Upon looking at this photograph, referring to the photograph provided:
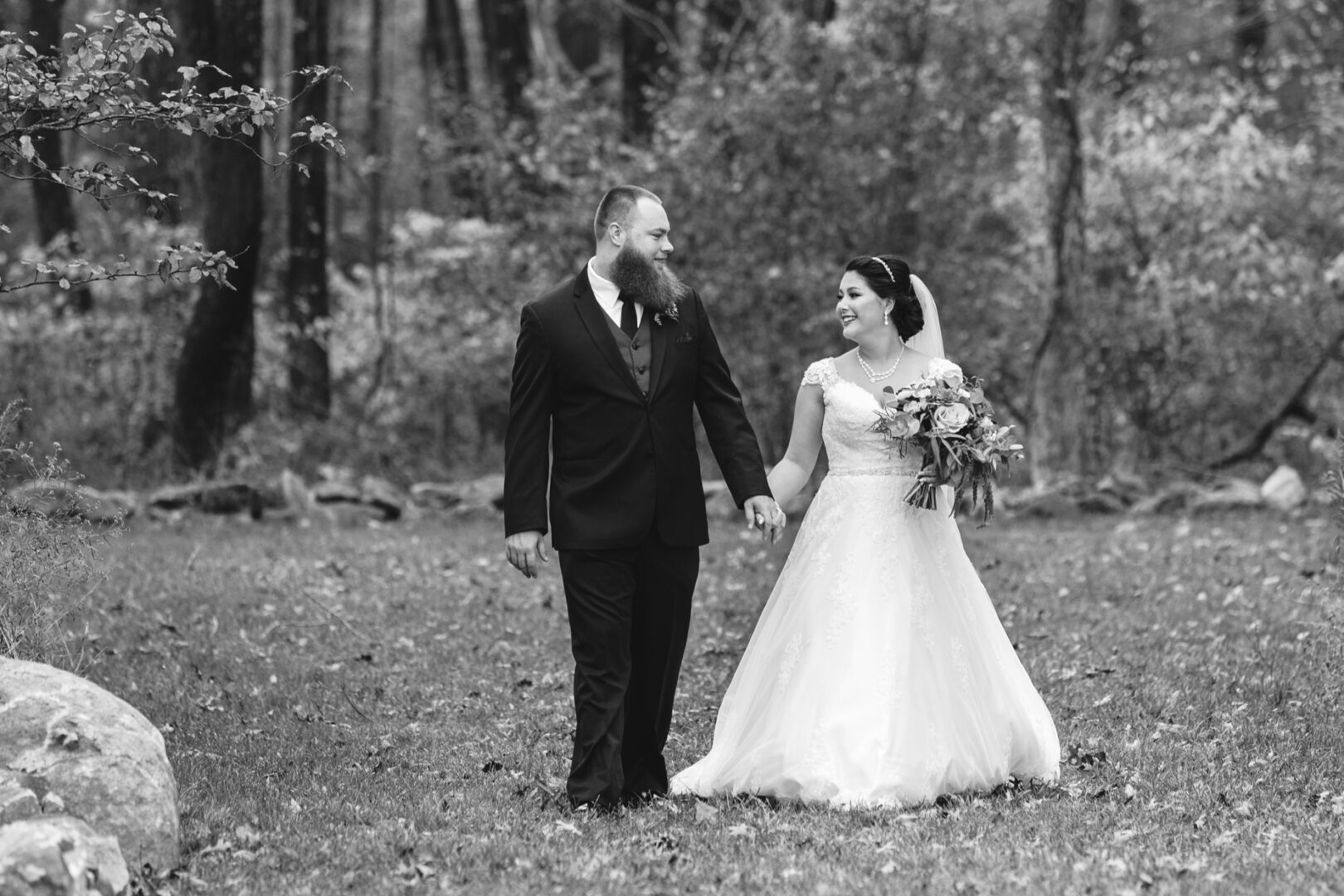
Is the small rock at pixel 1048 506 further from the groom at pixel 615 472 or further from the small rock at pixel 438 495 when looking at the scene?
the groom at pixel 615 472

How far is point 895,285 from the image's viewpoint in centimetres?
662

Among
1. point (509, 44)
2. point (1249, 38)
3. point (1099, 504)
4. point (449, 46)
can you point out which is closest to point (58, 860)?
point (1099, 504)

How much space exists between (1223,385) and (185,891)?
15.2 metres

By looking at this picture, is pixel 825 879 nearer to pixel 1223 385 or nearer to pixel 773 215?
pixel 773 215

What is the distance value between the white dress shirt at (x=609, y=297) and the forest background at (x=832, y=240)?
1041cm

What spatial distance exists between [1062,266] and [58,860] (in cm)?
1378

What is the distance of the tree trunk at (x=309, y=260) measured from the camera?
64.3 ft

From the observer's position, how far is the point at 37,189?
816 inches

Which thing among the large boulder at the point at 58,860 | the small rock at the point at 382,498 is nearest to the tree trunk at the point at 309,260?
the small rock at the point at 382,498

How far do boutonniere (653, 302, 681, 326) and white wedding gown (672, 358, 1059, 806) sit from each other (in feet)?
2.80

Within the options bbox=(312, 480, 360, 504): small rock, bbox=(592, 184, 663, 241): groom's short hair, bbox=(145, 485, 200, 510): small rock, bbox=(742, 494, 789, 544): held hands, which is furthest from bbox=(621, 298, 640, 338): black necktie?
bbox=(145, 485, 200, 510): small rock

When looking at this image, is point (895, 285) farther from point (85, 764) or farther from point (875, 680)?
point (85, 764)

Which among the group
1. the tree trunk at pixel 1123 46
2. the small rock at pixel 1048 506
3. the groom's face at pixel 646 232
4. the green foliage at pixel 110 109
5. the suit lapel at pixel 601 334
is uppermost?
the tree trunk at pixel 1123 46

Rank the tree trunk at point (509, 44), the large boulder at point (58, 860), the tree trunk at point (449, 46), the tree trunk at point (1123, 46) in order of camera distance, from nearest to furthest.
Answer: the large boulder at point (58, 860) < the tree trunk at point (1123, 46) < the tree trunk at point (449, 46) < the tree trunk at point (509, 44)
